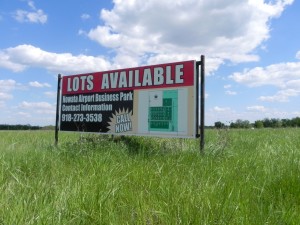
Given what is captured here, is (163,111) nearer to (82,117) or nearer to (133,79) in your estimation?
(133,79)

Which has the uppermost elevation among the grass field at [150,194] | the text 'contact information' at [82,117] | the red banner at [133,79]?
the red banner at [133,79]

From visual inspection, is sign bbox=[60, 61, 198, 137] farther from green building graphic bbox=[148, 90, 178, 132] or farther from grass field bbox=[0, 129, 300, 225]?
grass field bbox=[0, 129, 300, 225]

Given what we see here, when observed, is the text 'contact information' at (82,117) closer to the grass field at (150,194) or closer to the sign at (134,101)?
the sign at (134,101)

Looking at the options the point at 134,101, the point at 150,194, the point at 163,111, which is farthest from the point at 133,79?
the point at 150,194

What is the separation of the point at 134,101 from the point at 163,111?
1.02m

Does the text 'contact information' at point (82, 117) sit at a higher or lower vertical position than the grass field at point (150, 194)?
higher

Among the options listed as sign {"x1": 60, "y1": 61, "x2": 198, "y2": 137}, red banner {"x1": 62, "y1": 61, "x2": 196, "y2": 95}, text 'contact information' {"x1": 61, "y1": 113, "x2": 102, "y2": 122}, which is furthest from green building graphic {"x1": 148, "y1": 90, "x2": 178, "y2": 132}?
text 'contact information' {"x1": 61, "y1": 113, "x2": 102, "y2": 122}

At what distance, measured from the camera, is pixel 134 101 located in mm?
9523

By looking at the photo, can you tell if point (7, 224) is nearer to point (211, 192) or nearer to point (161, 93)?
point (211, 192)

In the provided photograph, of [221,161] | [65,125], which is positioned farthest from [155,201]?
[65,125]

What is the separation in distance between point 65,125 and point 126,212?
27.0 ft

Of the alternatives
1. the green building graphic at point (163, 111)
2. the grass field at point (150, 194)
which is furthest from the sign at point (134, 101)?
the grass field at point (150, 194)

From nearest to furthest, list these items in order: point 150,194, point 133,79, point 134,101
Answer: point 150,194
point 134,101
point 133,79

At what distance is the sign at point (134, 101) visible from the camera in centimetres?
848
